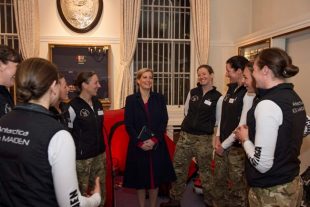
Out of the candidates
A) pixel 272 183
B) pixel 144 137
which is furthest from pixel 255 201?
pixel 144 137

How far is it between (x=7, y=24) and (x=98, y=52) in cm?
140

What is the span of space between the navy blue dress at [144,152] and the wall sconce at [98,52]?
6.20 ft

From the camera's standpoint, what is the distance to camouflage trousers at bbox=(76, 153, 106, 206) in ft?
8.27

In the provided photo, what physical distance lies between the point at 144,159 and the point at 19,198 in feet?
5.73

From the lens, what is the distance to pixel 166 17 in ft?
15.9

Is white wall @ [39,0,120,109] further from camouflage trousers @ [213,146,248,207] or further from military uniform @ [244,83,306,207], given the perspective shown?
military uniform @ [244,83,306,207]

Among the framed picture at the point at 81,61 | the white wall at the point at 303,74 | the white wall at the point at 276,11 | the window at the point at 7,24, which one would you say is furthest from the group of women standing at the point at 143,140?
the window at the point at 7,24

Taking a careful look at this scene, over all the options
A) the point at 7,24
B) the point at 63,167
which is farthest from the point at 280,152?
the point at 7,24

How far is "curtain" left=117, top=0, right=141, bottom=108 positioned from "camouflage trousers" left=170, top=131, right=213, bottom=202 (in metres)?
1.53

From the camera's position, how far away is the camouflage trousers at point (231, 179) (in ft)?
8.73

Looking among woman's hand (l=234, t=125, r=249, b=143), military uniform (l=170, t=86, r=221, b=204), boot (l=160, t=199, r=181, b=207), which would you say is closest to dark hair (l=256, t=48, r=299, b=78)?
woman's hand (l=234, t=125, r=249, b=143)

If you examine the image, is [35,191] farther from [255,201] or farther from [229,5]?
[229,5]

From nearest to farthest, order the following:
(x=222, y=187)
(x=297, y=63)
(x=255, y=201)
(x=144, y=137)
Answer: (x=255, y=201) < (x=144, y=137) < (x=222, y=187) < (x=297, y=63)

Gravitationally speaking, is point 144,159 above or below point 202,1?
below
